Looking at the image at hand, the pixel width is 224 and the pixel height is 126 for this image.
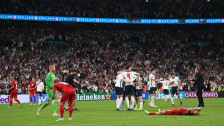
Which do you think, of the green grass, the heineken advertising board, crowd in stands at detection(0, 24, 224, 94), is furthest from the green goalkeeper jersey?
the heineken advertising board

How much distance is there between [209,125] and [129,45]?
43.4 meters

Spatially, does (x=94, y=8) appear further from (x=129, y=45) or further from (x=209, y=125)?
(x=209, y=125)

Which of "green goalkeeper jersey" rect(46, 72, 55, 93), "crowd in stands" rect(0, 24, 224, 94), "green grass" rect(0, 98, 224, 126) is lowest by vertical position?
"green grass" rect(0, 98, 224, 126)

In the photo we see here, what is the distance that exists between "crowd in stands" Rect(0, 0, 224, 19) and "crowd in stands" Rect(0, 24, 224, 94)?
3423mm

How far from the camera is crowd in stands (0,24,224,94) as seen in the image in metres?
44.4

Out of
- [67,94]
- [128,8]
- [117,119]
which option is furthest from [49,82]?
[128,8]

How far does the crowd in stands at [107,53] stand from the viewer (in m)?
44.4

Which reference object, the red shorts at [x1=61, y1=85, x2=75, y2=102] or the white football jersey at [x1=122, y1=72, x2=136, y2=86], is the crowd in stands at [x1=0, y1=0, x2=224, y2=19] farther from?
the red shorts at [x1=61, y1=85, x2=75, y2=102]

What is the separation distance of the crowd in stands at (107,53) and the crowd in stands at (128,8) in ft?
11.2

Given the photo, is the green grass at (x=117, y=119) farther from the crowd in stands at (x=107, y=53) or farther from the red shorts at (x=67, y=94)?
the crowd in stands at (x=107, y=53)

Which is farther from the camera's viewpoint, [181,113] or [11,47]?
[11,47]

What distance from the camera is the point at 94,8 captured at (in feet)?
179

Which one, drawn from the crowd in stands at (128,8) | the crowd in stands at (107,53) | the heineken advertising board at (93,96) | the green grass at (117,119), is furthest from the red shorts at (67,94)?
the crowd in stands at (128,8)

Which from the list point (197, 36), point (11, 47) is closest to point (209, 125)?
point (11, 47)
